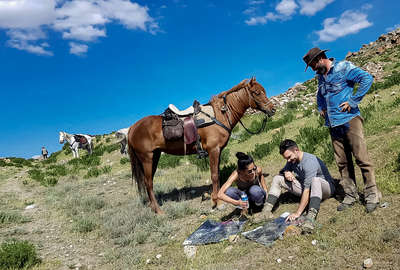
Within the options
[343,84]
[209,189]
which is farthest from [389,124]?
[209,189]

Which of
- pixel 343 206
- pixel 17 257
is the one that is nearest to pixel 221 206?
pixel 343 206

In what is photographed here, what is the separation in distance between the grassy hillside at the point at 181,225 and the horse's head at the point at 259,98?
1910 mm

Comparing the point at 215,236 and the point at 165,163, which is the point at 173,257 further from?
the point at 165,163

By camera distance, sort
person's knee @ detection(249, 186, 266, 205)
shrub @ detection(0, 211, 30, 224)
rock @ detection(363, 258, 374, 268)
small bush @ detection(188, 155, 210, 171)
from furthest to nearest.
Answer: small bush @ detection(188, 155, 210, 171), shrub @ detection(0, 211, 30, 224), person's knee @ detection(249, 186, 266, 205), rock @ detection(363, 258, 374, 268)

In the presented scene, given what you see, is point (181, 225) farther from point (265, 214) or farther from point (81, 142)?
point (81, 142)

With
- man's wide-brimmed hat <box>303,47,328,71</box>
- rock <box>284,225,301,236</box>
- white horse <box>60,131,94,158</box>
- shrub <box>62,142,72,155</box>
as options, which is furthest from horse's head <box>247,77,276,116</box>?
shrub <box>62,142,72,155</box>

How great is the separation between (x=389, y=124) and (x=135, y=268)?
770cm

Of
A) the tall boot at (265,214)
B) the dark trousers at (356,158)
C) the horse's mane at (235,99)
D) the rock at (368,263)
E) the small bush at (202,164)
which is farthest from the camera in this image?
the small bush at (202,164)

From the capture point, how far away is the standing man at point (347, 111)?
3908 mm

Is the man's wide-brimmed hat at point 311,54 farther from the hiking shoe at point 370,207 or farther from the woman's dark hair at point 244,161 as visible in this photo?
the hiking shoe at point 370,207

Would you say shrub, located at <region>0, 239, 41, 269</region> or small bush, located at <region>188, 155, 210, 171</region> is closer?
shrub, located at <region>0, 239, 41, 269</region>

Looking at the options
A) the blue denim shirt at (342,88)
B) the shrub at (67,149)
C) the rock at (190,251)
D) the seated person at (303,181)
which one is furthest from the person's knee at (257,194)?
the shrub at (67,149)

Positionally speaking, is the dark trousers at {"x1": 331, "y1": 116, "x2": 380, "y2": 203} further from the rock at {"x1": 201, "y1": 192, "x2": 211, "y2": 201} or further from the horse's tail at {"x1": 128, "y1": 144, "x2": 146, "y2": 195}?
the horse's tail at {"x1": 128, "y1": 144, "x2": 146, "y2": 195}

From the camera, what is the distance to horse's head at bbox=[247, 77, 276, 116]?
595cm
